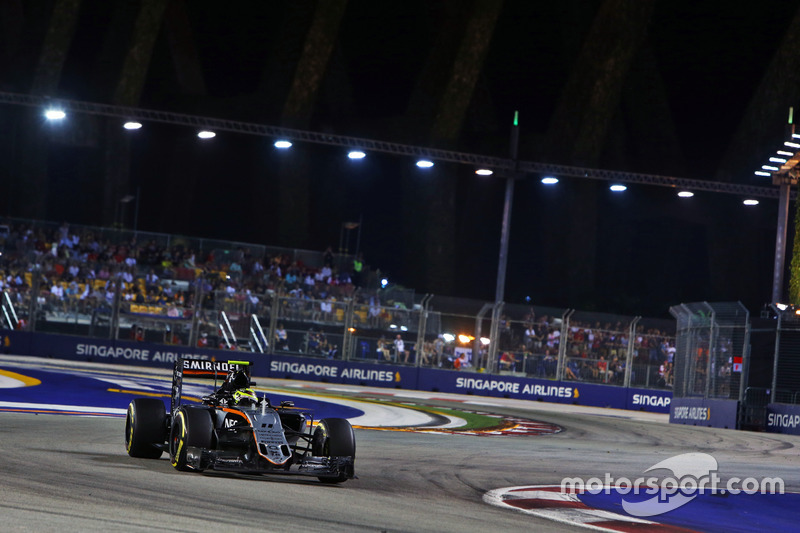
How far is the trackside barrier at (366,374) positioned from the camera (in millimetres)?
27859

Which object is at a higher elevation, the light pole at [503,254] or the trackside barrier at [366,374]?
the light pole at [503,254]

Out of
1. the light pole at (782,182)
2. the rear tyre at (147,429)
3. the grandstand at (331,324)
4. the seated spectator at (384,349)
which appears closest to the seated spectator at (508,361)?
the grandstand at (331,324)

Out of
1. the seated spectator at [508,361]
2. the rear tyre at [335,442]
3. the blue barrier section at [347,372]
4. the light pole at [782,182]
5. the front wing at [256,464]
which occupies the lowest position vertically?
the blue barrier section at [347,372]

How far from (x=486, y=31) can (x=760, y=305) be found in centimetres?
1600

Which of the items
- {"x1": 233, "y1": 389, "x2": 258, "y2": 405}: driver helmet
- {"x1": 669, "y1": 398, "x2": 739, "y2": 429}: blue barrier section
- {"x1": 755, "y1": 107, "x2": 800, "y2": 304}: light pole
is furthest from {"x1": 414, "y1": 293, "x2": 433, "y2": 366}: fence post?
{"x1": 233, "y1": 389, "x2": 258, "y2": 405}: driver helmet

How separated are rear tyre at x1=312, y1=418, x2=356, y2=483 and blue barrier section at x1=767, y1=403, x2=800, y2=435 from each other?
49.4 ft

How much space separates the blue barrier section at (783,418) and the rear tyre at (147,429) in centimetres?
1558

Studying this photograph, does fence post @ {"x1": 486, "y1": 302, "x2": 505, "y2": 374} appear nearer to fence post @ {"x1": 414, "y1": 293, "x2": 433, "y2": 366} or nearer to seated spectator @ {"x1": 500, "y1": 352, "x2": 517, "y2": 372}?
seated spectator @ {"x1": 500, "y1": 352, "x2": 517, "y2": 372}

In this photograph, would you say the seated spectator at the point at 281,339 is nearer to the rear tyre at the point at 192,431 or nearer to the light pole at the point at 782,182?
the light pole at the point at 782,182

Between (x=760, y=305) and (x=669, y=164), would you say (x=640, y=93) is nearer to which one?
(x=669, y=164)

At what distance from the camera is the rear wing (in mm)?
10391

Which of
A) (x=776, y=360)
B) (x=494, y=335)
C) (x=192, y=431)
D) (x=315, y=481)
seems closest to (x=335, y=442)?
(x=315, y=481)

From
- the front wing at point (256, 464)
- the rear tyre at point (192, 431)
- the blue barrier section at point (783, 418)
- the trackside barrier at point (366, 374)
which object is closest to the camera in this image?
the front wing at point (256, 464)

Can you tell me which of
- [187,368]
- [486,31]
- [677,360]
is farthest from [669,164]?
[187,368]
